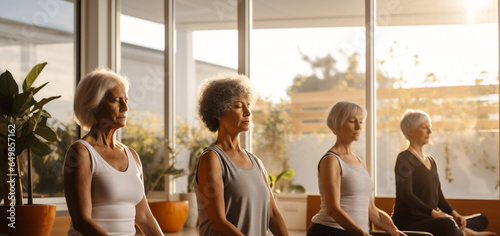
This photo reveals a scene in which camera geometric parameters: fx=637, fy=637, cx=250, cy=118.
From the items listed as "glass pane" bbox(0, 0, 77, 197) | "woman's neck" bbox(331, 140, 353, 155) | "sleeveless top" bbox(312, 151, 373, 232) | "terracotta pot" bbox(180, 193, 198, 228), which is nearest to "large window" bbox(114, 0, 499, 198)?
"terracotta pot" bbox(180, 193, 198, 228)

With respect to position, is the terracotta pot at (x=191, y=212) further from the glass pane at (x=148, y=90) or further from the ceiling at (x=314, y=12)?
the ceiling at (x=314, y=12)

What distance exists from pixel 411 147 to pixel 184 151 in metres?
3.54

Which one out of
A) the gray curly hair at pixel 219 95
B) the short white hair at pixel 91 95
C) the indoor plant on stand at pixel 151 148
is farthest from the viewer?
the indoor plant on stand at pixel 151 148

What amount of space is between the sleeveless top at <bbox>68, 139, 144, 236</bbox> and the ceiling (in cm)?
480

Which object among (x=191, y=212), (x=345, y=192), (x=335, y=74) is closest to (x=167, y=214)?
(x=191, y=212)

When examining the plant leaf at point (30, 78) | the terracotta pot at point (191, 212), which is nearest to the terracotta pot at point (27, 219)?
the plant leaf at point (30, 78)

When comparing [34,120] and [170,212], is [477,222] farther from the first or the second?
[34,120]

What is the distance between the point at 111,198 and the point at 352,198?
4.38 ft

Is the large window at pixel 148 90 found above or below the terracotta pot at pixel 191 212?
above

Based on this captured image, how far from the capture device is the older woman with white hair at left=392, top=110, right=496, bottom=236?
3.92 m

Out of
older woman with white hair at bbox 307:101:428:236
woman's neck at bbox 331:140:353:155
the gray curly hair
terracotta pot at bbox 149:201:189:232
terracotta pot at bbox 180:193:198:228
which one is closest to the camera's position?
the gray curly hair

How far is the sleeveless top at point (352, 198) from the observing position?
115 inches

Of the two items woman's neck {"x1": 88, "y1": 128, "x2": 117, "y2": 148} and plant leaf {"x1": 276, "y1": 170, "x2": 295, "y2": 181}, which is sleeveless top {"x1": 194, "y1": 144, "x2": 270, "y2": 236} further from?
plant leaf {"x1": 276, "y1": 170, "x2": 295, "y2": 181}

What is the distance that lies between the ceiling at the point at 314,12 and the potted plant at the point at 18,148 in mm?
3046
